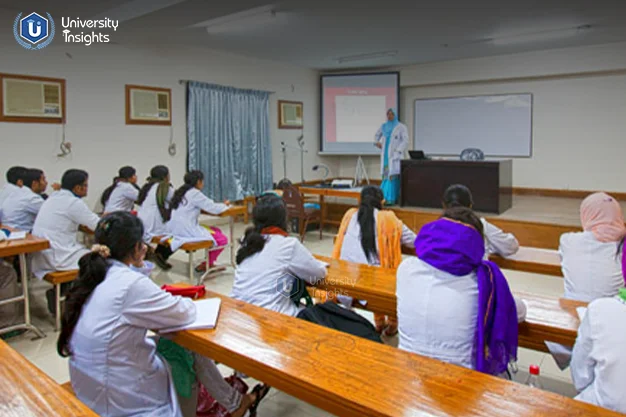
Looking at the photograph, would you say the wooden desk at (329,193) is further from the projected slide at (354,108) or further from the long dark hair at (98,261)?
the long dark hair at (98,261)

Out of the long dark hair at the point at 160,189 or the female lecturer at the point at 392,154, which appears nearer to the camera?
the long dark hair at the point at 160,189

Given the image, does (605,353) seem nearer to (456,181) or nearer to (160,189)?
(160,189)

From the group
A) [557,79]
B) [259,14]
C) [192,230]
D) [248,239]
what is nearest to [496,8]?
A: [259,14]

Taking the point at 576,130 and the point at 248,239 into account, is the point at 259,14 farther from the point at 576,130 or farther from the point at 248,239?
the point at 576,130

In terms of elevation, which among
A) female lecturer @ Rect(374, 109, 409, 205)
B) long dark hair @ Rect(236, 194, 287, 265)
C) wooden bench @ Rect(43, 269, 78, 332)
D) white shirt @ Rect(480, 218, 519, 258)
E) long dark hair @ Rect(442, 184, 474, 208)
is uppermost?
female lecturer @ Rect(374, 109, 409, 205)

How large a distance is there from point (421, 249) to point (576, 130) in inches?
283

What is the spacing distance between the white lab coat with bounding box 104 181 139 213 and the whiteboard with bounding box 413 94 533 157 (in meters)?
5.74

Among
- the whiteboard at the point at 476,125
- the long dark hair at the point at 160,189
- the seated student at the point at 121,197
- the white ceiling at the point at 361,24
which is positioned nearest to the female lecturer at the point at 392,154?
the white ceiling at the point at 361,24

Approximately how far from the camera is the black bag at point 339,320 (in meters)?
1.95

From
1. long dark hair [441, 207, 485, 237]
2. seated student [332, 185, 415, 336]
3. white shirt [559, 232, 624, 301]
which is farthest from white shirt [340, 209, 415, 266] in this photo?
long dark hair [441, 207, 485, 237]

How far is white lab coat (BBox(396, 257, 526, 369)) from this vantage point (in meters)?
1.61

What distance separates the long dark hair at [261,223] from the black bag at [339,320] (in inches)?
14.9

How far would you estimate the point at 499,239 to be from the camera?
2.65 m

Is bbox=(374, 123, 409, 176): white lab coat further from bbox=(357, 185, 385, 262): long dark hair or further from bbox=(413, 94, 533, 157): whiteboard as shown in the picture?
bbox=(357, 185, 385, 262): long dark hair
